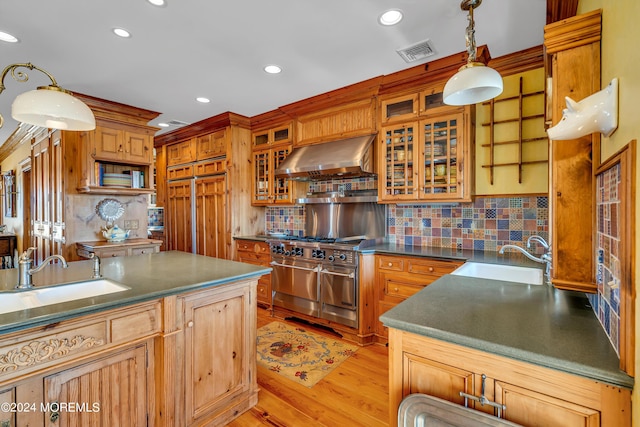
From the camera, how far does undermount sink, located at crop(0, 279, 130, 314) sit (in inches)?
59.7

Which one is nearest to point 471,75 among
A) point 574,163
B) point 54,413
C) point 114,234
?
point 574,163

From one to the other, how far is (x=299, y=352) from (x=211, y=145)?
10.9ft

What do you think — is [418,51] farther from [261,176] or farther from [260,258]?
[260,258]

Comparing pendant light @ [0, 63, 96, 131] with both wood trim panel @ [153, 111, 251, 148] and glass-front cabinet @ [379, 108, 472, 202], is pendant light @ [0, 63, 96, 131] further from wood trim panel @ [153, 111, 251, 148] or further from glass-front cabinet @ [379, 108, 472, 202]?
wood trim panel @ [153, 111, 251, 148]

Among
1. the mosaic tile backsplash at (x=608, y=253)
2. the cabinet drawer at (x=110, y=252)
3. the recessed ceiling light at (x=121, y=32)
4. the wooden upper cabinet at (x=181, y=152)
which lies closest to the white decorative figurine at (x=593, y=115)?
the mosaic tile backsplash at (x=608, y=253)

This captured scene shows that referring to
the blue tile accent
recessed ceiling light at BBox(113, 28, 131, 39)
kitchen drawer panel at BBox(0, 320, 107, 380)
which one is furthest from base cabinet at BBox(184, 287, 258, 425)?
the blue tile accent

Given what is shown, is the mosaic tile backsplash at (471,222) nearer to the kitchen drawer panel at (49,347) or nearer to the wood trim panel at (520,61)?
the wood trim panel at (520,61)

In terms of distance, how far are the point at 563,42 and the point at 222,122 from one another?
13.2 ft

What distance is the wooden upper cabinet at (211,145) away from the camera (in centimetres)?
449

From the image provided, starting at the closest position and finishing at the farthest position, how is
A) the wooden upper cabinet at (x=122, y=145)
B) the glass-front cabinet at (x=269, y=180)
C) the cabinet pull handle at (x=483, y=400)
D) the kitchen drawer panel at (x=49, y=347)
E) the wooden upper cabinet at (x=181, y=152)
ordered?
1. the cabinet pull handle at (x=483, y=400)
2. the kitchen drawer panel at (x=49, y=347)
3. the wooden upper cabinet at (x=122, y=145)
4. the glass-front cabinet at (x=269, y=180)
5. the wooden upper cabinet at (x=181, y=152)

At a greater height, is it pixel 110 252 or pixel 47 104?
pixel 47 104

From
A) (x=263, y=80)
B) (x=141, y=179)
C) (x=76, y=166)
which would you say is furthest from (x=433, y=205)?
(x=76, y=166)

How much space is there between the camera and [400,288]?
113 inches

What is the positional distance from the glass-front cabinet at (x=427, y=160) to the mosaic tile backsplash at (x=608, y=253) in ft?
5.63
